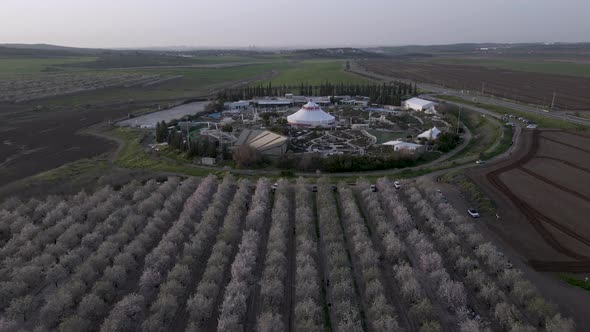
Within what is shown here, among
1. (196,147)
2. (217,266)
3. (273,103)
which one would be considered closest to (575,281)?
(217,266)

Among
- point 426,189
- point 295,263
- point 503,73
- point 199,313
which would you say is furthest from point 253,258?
point 503,73

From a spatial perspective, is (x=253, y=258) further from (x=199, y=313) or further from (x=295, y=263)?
(x=199, y=313)

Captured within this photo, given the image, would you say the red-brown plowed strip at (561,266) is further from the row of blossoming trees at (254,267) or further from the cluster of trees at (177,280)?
the cluster of trees at (177,280)

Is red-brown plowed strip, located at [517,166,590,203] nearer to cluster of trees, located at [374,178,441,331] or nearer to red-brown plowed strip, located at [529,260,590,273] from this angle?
red-brown plowed strip, located at [529,260,590,273]

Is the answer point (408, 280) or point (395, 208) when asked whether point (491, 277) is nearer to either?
point (408, 280)

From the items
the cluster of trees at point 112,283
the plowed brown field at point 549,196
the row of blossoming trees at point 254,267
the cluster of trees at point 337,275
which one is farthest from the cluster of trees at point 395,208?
the cluster of trees at point 112,283

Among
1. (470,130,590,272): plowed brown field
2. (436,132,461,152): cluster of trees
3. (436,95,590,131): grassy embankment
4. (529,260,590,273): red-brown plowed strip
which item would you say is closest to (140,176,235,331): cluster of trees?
(529,260,590,273): red-brown plowed strip
